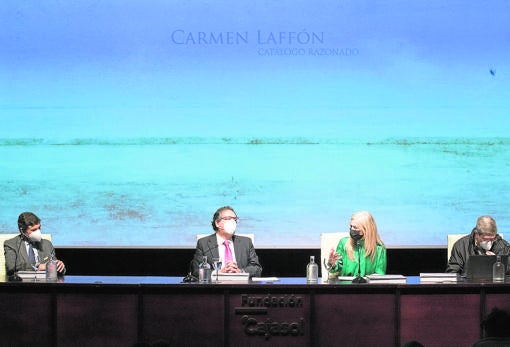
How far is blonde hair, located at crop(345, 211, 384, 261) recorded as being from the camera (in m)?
5.54

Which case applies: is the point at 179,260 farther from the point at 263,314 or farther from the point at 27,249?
the point at 263,314

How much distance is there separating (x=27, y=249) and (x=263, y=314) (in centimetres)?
189

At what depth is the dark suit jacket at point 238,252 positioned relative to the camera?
19.4 ft

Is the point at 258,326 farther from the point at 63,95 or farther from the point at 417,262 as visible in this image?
the point at 63,95

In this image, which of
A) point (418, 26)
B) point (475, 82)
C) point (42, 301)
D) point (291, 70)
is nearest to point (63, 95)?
point (291, 70)

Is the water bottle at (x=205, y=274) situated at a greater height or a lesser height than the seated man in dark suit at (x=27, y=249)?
lesser

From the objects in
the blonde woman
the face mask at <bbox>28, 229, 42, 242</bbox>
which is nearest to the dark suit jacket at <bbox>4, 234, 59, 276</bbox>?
the face mask at <bbox>28, 229, 42, 242</bbox>

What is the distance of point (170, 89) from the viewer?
7.11 meters

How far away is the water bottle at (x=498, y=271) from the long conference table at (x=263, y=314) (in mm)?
224

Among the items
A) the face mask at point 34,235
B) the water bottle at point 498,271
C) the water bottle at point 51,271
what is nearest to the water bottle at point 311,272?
the water bottle at point 498,271

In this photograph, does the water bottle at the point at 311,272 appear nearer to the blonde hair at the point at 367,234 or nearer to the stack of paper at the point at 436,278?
the blonde hair at the point at 367,234

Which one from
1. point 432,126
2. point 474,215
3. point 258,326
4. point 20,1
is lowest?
point 258,326

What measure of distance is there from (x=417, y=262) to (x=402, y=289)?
2.15 m

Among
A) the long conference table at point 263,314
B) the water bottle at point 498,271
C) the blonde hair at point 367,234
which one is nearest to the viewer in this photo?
the long conference table at point 263,314
